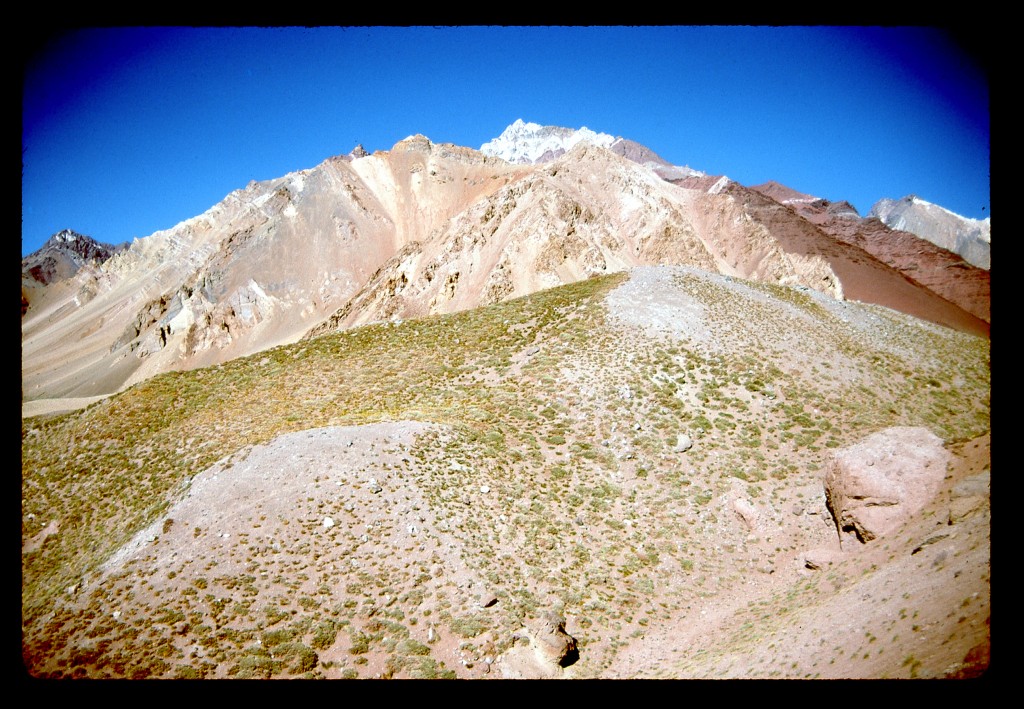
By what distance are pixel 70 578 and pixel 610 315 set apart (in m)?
19.5

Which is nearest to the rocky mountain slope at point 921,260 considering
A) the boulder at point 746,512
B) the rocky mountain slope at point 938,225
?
the boulder at point 746,512

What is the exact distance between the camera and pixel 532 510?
544 inches

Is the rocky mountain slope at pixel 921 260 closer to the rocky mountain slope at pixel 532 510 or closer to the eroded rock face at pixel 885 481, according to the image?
the rocky mountain slope at pixel 532 510

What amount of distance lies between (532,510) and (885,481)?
27.1ft

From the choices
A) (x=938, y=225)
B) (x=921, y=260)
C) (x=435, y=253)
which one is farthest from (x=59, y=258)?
(x=938, y=225)

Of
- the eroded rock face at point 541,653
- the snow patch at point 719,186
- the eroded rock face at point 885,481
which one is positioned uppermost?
the snow patch at point 719,186

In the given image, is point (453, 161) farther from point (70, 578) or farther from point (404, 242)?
point (70, 578)

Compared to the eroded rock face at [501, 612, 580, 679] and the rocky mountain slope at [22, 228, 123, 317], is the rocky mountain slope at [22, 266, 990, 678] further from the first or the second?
the rocky mountain slope at [22, 228, 123, 317]

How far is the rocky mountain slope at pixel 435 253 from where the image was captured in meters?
55.5

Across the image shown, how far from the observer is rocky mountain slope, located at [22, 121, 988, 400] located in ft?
182

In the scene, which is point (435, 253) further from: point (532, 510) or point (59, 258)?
point (59, 258)

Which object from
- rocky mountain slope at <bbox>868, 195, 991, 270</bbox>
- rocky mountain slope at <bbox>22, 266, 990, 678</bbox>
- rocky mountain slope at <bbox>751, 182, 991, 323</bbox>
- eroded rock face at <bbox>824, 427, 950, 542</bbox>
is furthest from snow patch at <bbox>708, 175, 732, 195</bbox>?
rocky mountain slope at <bbox>868, 195, 991, 270</bbox>

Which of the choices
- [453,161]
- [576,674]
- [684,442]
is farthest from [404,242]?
[576,674]

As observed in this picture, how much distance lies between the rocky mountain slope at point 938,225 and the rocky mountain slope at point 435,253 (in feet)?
295
